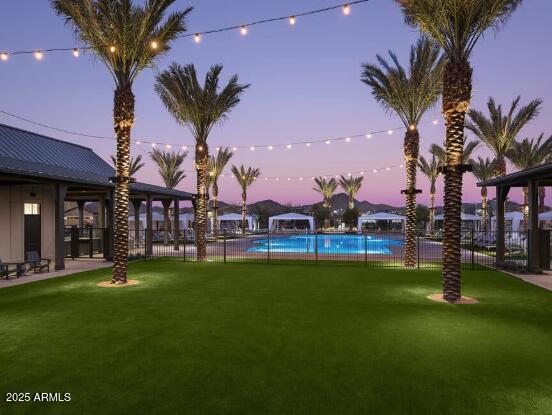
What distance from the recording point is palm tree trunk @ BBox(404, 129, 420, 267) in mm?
17812

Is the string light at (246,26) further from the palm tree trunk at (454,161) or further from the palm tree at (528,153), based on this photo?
the palm tree at (528,153)

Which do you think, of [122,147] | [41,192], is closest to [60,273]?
[122,147]

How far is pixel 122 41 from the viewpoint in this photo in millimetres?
13078

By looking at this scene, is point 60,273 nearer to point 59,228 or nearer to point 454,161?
point 59,228

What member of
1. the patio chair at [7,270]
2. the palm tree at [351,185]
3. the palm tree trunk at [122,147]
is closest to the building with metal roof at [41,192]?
the patio chair at [7,270]

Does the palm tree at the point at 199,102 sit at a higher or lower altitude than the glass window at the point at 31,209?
higher

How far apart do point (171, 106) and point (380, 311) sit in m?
17.3

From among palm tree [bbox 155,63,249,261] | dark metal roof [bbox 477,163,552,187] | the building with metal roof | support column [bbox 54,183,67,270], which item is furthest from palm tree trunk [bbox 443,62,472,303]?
support column [bbox 54,183,67,270]

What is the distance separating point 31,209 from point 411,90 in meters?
20.9

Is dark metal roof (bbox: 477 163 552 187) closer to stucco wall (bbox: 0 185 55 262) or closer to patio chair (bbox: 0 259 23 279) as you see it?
patio chair (bbox: 0 259 23 279)

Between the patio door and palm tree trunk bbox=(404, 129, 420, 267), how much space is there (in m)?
19.6

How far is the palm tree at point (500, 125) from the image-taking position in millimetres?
26547

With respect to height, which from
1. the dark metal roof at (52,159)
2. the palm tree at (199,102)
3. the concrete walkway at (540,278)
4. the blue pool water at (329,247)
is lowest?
the blue pool water at (329,247)

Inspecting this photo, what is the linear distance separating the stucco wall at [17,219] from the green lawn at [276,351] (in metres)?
9.52
